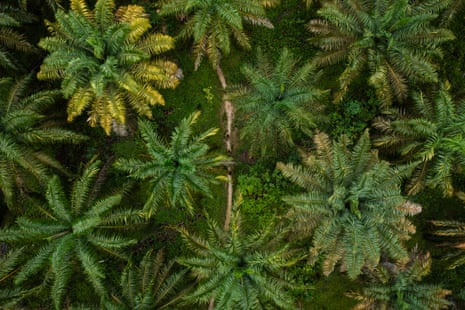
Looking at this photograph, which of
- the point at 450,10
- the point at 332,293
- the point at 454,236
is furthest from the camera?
the point at 332,293

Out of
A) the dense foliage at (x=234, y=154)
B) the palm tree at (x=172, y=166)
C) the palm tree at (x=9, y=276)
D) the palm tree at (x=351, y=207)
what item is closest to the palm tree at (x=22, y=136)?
the dense foliage at (x=234, y=154)

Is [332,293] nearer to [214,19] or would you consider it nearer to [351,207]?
[351,207]

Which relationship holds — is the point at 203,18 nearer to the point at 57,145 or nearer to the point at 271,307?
the point at 57,145

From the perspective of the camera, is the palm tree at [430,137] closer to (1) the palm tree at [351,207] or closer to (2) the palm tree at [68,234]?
(1) the palm tree at [351,207]

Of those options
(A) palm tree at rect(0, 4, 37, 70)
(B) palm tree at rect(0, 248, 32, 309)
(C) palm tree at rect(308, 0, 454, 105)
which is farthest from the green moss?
(A) palm tree at rect(0, 4, 37, 70)

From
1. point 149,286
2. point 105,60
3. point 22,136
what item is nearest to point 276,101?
point 105,60
